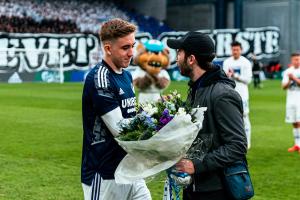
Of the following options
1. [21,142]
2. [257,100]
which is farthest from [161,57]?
[257,100]

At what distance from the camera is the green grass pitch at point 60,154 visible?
9141mm

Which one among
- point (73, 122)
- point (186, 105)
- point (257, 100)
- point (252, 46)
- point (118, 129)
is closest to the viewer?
point (186, 105)

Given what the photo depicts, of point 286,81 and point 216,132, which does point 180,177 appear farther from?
point 286,81

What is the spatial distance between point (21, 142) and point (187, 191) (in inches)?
373

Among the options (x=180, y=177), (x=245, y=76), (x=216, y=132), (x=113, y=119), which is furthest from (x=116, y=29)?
(x=245, y=76)

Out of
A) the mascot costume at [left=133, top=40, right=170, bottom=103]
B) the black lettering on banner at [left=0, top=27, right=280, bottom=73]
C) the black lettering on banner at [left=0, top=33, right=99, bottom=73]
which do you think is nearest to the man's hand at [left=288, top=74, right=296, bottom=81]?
the mascot costume at [left=133, top=40, right=170, bottom=103]

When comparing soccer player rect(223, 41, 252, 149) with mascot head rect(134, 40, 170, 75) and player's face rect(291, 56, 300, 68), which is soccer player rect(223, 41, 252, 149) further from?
mascot head rect(134, 40, 170, 75)

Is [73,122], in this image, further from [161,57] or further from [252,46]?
[252,46]

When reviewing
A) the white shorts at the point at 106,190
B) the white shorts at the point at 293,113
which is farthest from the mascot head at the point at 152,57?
the white shorts at the point at 106,190

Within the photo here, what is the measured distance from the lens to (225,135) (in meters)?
4.29

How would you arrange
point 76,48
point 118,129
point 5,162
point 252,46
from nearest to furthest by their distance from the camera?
point 118,129, point 5,162, point 76,48, point 252,46

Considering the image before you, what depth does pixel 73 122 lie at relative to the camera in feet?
56.9

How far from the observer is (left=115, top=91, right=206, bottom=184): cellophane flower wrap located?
13.6 ft

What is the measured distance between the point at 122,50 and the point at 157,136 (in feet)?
3.12
